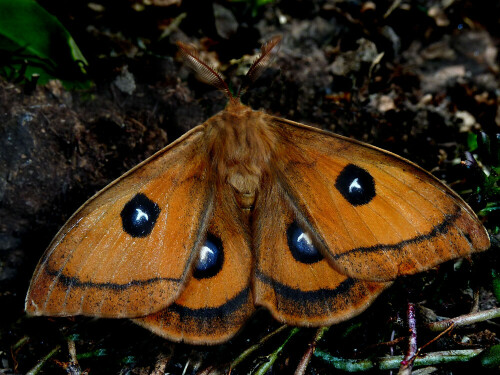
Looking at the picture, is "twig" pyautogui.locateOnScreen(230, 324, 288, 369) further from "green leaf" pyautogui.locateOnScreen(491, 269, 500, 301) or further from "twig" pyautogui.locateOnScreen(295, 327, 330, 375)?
"green leaf" pyautogui.locateOnScreen(491, 269, 500, 301)

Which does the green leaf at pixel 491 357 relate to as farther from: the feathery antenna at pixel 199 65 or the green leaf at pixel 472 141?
the feathery antenna at pixel 199 65

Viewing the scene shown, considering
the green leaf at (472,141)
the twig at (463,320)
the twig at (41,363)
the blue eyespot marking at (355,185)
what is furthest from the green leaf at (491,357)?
the twig at (41,363)

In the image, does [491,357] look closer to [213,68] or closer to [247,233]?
[247,233]

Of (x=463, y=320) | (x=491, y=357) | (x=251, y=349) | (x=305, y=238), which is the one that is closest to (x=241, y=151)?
(x=305, y=238)

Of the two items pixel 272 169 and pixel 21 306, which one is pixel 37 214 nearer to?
pixel 21 306

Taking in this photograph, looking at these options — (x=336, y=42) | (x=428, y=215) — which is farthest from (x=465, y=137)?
(x=428, y=215)

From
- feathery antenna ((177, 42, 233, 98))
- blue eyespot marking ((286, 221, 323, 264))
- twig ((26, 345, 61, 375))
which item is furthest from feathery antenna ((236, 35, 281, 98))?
twig ((26, 345, 61, 375))
